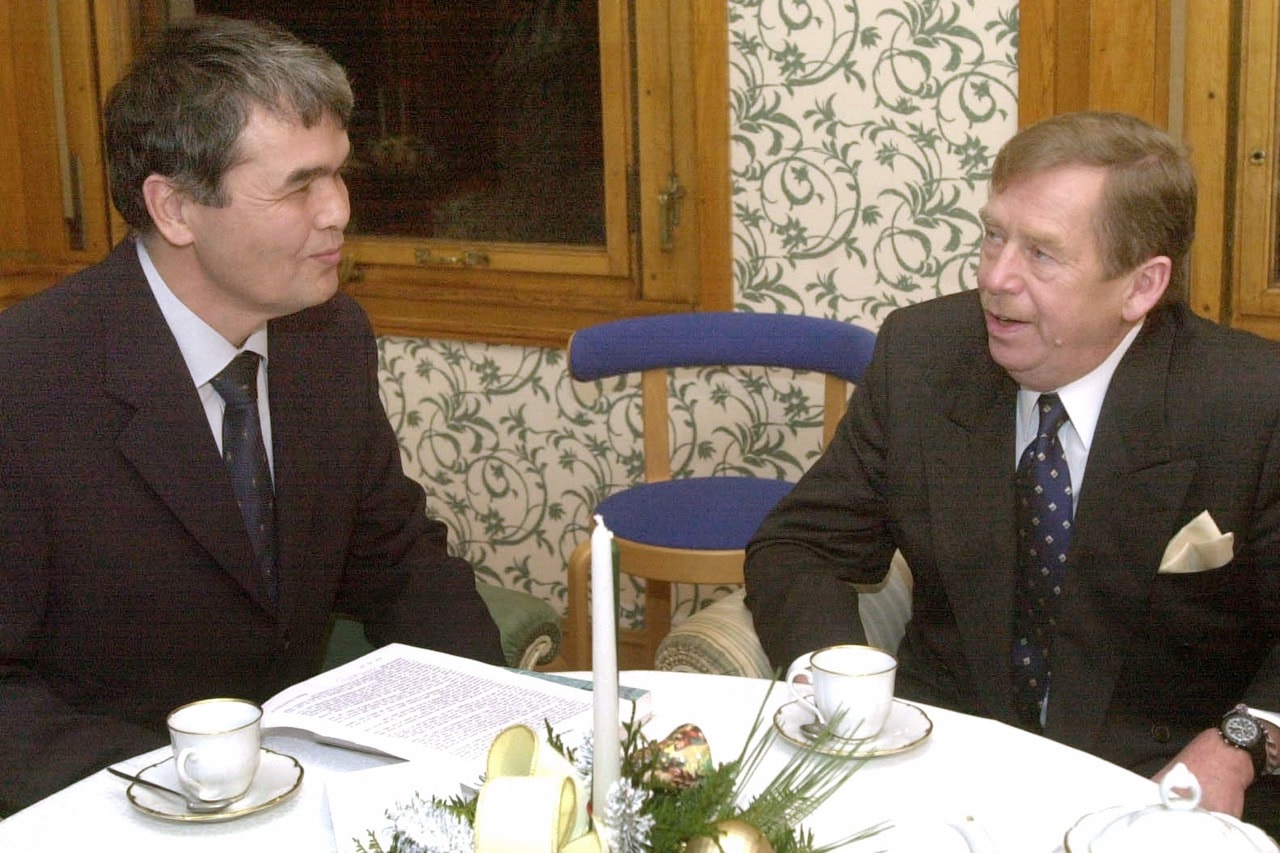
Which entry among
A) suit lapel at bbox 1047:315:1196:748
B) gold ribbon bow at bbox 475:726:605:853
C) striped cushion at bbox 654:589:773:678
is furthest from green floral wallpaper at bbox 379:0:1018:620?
gold ribbon bow at bbox 475:726:605:853

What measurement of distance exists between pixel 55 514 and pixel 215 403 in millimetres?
256

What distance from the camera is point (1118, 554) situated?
1900 mm

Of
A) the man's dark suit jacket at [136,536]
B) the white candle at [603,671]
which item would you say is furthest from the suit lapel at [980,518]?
the white candle at [603,671]

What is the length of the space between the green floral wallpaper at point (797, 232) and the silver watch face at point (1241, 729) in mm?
1625

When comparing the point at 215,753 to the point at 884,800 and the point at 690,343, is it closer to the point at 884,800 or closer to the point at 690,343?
the point at 884,800

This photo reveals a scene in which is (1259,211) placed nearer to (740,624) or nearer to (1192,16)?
(1192,16)

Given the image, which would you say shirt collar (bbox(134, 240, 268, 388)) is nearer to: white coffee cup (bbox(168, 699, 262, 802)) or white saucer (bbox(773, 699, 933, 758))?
white coffee cup (bbox(168, 699, 262, 802))

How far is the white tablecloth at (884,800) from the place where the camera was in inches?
49.8

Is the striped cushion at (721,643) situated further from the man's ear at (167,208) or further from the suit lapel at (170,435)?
the man's ear at (167,208)

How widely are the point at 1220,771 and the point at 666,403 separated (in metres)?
1.67

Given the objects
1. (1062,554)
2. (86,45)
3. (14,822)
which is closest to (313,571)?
(14,822)

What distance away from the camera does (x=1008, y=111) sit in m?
3.10

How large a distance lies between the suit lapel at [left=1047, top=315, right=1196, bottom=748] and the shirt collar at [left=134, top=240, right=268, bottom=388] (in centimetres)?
113

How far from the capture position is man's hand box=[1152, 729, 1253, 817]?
1.67 m
